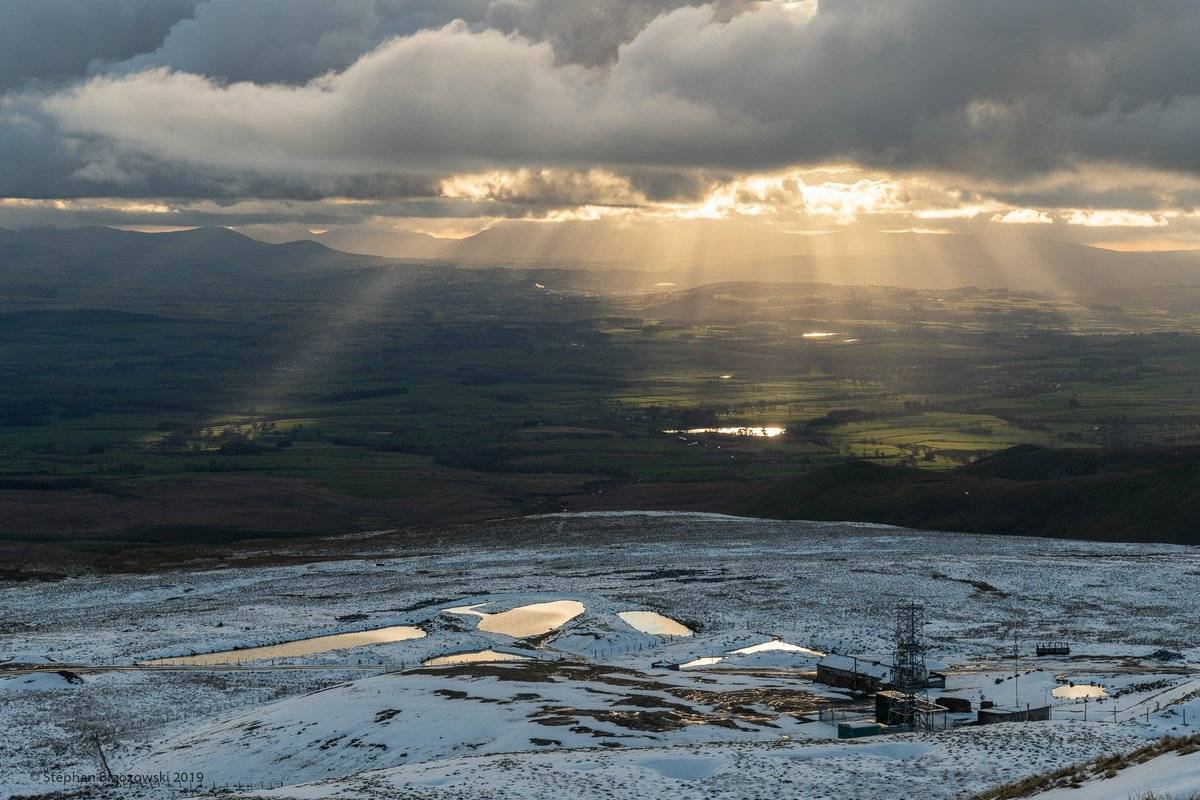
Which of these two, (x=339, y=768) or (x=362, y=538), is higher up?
(x=339, y=768)

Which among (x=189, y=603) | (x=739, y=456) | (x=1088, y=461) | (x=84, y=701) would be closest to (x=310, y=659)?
(x=84, y=701)

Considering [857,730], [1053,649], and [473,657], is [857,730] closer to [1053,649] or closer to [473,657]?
[1053,649]

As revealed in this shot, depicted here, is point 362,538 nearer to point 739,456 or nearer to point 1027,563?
point 1027,563

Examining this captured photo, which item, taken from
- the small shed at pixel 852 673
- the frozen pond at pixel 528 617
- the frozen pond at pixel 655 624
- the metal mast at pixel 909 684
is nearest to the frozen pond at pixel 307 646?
the frozen pond at pixel 528 617

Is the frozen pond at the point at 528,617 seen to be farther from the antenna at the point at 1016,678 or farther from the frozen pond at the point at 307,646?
the antenna at the point at 1016,678

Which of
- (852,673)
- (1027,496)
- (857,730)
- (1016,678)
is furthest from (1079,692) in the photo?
(1027,496)

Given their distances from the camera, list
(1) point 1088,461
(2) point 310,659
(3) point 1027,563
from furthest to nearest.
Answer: (1) point 1088,461 < (3) point 1027,563 < (2) point 310,659
